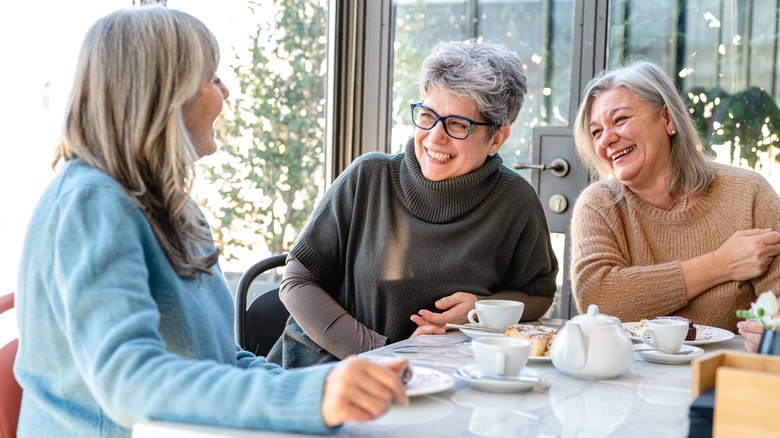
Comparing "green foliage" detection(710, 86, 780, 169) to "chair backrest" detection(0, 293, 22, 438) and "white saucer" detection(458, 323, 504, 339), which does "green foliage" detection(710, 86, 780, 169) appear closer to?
"white saucer" detection(458, 323, 504, 339)

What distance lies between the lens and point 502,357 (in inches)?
44.1

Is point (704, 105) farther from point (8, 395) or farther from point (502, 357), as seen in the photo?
point (8, 395)

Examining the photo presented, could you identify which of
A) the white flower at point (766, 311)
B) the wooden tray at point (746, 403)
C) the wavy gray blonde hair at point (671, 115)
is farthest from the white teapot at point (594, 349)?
the wavy gray blonde hair at point (671, 115)

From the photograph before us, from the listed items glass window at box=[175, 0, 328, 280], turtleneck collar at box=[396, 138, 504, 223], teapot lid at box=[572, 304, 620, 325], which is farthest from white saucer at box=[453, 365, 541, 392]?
glass window at box=[175, 0, 328, 280]

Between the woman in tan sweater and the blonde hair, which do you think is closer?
the blonde hair

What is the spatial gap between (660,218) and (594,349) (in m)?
0.95

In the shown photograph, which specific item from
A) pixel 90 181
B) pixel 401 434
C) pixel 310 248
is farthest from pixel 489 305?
pixel 90 181

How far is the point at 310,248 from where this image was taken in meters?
1.90

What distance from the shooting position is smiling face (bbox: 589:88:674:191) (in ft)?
6.93

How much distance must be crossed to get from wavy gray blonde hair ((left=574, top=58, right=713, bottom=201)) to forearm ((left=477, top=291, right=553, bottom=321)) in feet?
1.30

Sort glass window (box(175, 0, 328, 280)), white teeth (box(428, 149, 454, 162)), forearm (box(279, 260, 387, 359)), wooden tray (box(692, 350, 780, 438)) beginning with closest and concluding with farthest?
1. wooden tray (box(692, 350, 780, 438))
2. forearm (box(279, 260, 387, 359))
3. white teeth (box(428, 149, 454, 162))
4. glass window (box(175, 0, 328, 280))

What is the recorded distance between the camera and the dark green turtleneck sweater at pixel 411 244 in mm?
1859

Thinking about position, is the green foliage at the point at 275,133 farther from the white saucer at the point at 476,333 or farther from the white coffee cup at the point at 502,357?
the white coffee cup at the point at 502,357

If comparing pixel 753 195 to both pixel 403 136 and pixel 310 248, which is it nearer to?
pixel 310 248
